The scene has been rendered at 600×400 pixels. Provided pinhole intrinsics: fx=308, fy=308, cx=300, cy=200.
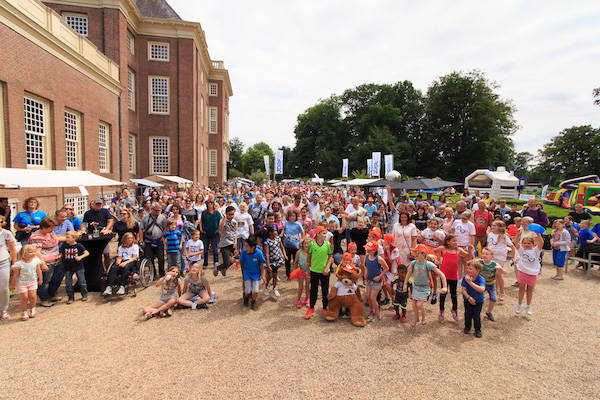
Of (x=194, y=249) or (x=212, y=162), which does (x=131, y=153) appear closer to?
(x=212, y=162)

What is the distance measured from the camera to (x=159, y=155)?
86.7 ft

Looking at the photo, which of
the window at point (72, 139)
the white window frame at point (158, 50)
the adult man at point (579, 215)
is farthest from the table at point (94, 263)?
the white window frame at point (158, 50)

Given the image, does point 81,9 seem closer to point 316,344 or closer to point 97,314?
point 97,314

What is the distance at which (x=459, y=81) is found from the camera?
4453 cm

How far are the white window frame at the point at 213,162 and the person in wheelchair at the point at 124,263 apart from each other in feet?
107

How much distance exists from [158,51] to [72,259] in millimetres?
24694

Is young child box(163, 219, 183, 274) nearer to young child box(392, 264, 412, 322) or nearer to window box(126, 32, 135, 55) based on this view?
young child box(392, 264, 412, 322)

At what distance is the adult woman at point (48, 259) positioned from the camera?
603 centimetres

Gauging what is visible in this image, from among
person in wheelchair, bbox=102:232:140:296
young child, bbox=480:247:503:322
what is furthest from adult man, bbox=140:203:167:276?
young child, bbox=480:247:503:322

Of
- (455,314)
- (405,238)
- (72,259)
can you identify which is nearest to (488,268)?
(455,314)

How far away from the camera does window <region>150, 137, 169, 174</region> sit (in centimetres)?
2619

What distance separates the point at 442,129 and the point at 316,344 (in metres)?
48.8

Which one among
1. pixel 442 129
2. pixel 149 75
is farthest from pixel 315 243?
pixel 442 129

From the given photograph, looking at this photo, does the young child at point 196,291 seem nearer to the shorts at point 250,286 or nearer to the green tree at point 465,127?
the shorts at point 250,286
